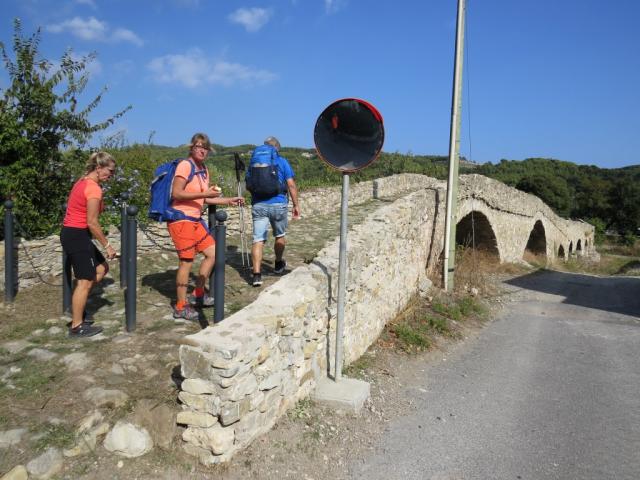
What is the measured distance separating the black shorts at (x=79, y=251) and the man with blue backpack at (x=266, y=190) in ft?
5.24

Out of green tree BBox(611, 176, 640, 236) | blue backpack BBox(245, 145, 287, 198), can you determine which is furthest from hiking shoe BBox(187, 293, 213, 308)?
green tree BBox(611, 176, 640, 236)

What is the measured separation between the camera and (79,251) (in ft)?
11.9

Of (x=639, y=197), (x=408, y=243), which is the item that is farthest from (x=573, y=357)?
(x=639, y=197)

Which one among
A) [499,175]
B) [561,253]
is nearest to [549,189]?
[499,175]

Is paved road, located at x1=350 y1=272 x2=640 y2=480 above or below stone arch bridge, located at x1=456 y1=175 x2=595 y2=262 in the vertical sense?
below

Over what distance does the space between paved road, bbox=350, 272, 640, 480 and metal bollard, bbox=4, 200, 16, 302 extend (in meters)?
3.88

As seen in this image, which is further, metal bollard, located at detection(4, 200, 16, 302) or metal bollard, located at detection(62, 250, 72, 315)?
metal bollard, located at detection(4, 200, 16, 302)

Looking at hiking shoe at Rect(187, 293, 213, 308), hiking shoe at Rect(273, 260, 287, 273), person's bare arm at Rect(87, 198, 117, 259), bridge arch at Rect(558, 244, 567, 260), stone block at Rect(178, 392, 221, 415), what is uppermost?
person's bare arm at Rect(87, 198, 117, 259)

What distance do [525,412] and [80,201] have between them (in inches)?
176

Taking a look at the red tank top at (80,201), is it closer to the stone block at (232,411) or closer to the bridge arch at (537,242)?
the stone block at (232,411)

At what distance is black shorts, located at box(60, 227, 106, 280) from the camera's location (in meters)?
3.62

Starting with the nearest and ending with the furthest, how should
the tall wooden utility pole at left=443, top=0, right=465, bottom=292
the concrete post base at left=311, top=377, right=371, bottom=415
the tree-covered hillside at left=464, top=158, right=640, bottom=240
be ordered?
the concrete post base at left=311, top=377, right=371, bottom=415 < the tall wooden utility pole at left=443, top=0, right=465, bottom=292 < the tree-covered hillside at left=464, top=158, right=640, bottom=240

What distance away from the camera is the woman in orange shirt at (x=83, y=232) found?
11.9ft

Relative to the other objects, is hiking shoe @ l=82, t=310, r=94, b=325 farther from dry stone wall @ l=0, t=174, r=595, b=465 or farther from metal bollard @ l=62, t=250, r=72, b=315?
dry stone wall @ l=0, t=174, r=595, b=465
